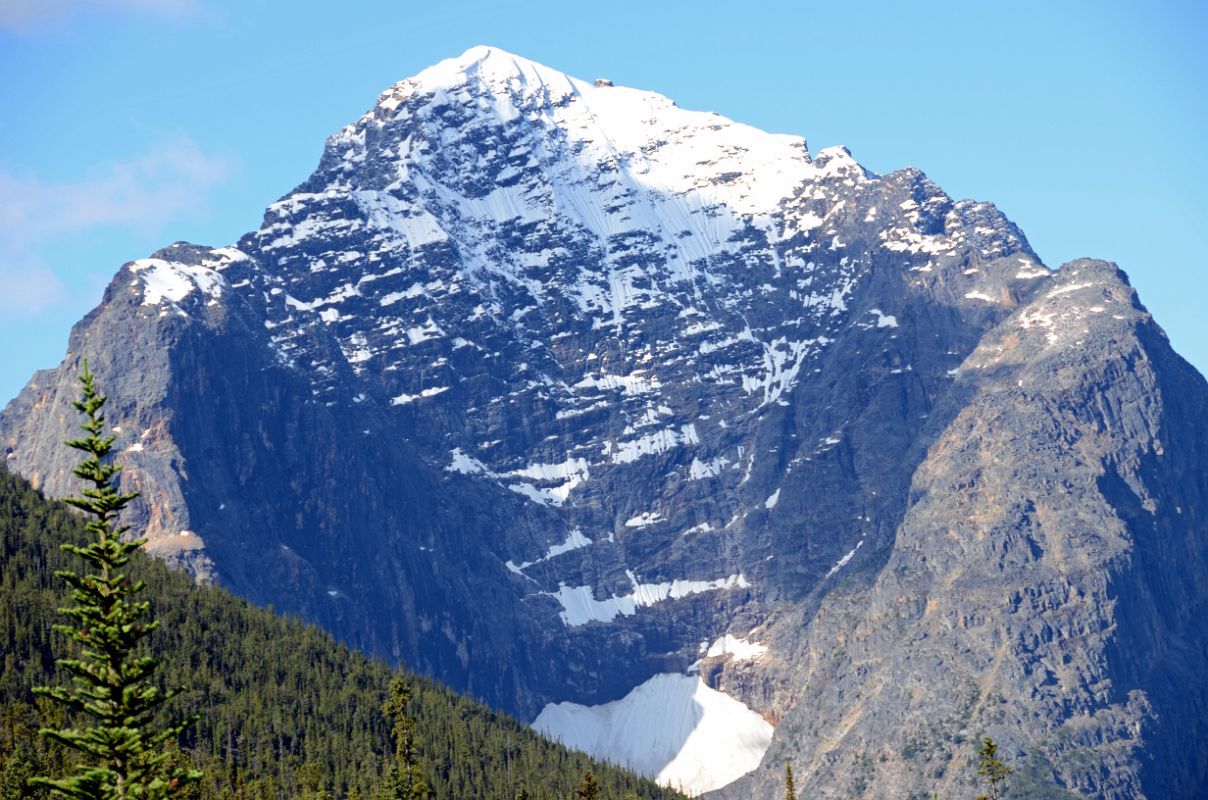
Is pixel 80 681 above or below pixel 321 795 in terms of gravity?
below

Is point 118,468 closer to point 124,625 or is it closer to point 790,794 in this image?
point 124,625

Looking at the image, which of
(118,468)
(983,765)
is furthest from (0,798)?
(118,468)

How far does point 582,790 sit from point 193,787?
3912 centimetres

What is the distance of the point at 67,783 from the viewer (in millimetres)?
80312

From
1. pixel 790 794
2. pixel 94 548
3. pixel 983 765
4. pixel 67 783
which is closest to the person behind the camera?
pixel 67 783

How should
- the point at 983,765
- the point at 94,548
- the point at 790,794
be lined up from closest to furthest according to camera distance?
the point at 94,548, the point at 983,765, the point at 790,794

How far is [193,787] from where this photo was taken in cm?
19250

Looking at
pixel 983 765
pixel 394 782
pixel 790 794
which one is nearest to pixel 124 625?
pixel 983 765

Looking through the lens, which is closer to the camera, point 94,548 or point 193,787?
point 94,548

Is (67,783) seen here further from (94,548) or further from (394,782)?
(394,782)

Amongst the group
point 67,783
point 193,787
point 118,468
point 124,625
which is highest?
point 193,787

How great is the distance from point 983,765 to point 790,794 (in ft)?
88.4

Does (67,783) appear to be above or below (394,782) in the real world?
below

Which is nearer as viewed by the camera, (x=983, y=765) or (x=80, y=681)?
(x=80, y=681)
